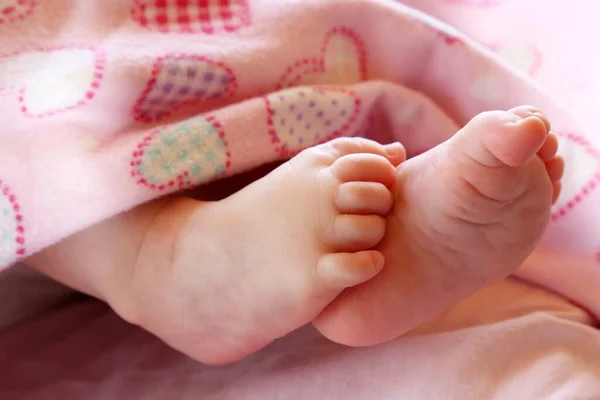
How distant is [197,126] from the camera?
54 cm

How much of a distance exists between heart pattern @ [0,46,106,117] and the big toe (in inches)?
11.7

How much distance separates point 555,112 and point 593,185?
8 centimetres

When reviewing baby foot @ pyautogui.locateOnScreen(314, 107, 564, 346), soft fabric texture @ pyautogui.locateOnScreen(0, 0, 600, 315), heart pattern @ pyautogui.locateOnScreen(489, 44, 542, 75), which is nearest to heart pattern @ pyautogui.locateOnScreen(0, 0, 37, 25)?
soft fabric texture @ pyautogui.locateOnScreen(0, 0, 600, 315)

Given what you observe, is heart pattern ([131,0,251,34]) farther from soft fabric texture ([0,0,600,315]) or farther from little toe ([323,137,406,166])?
little toe ([323,137,406,166])

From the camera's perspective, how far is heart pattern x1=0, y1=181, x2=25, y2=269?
0.49 m

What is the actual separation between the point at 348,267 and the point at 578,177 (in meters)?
0.29

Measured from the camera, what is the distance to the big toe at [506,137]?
37 centimetres

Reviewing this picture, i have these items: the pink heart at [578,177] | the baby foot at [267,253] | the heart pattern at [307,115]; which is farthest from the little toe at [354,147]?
the pink heart at [578,177]

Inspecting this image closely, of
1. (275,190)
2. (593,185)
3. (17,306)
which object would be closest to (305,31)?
A: (275,190)

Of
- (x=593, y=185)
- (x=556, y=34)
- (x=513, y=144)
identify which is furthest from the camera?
(x=556, y=34)

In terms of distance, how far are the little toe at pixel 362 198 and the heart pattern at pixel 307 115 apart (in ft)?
0.49

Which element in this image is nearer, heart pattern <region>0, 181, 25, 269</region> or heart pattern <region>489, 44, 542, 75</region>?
heart pattern <region>0, 181, 25, 269</region>

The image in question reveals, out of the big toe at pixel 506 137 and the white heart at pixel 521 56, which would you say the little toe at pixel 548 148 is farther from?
the white heart at pixel 521 56

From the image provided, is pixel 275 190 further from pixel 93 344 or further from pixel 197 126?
pixel 93 344
